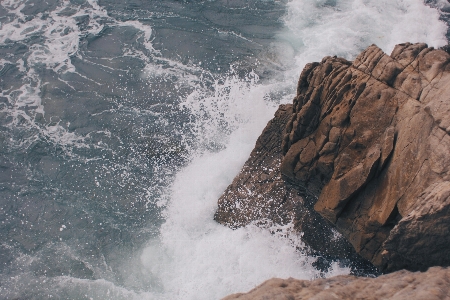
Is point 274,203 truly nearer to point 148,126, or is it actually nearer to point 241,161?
point 241,161

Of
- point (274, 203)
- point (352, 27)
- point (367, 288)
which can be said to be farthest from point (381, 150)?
point (352, 27)

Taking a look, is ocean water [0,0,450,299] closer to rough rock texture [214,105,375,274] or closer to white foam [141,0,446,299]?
white foam [141,0,446,299]

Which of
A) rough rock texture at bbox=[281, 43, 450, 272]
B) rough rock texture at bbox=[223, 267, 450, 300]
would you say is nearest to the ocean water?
rough rock texture at bbox=[281, 43, 450, 272]

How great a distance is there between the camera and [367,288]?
1403cm

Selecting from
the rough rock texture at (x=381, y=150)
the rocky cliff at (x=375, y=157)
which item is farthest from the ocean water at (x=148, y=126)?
the rough rock texture at (x=381, y=150)

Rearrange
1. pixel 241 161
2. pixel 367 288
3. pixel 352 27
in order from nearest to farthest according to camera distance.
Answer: pixel 367 288 → pixel 241 161 → pixel 352 27

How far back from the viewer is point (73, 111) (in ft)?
104

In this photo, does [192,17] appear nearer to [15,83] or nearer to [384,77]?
[15,83]

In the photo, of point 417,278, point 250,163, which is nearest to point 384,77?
point 417,278

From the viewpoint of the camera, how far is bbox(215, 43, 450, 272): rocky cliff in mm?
14484

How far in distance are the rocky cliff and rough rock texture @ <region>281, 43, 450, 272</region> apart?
40 mm

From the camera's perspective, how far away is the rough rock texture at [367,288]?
475 inches

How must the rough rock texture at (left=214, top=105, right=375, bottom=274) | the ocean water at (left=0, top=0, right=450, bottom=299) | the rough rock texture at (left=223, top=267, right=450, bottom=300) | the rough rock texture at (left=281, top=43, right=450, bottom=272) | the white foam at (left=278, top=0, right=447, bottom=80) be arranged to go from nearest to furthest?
the rough rock texture at (left=223, top=267, right=450, bottom=300) < the rough rock texture at (left=281, top=43, right=450, bottom=272) < the rough rock texture at (left=214, top=105, right=375, bottom=274) < the ocean water at (left=0, top=0, right=450, bottom=299) < the white foam at (left=278, top=0, right=447, bottom=80)

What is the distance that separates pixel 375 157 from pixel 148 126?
1823 centimetres
